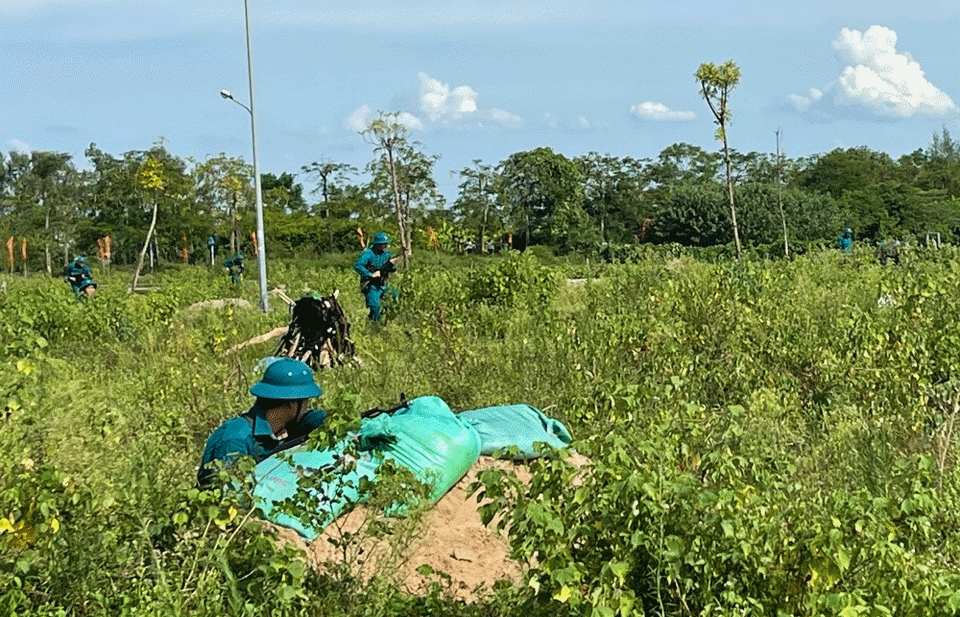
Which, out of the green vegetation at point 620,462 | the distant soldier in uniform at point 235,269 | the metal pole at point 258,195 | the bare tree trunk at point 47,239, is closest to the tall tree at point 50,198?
the bare tree trunk at point 47,239

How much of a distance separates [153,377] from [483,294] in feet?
17.0

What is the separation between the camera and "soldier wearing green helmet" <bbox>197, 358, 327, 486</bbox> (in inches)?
173

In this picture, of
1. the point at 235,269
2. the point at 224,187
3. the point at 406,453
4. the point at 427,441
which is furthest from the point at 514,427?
the point at 224,187

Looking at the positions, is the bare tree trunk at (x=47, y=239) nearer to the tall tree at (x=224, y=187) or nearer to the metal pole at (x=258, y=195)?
the tall tree at (x=224, y=187)

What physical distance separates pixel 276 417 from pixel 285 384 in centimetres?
18

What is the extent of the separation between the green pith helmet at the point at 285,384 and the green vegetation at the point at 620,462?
51 cm

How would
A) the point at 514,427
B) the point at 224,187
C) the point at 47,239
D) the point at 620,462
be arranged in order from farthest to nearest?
the point at 47,239
the point at 224,187
the point at 514,427
the point at 620,462

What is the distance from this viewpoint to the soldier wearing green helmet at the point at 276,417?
14.4ft

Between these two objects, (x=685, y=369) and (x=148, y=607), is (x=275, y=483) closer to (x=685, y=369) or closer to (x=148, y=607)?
(x=148, y=607)

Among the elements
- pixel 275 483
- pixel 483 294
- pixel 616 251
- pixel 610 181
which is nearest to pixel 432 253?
pixel 616 251

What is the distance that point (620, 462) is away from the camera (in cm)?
322

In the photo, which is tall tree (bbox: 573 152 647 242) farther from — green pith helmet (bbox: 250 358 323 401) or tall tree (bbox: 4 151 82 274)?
green pith helmet (bbox: 250 358 323 401)

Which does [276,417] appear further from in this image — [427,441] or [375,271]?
[375,271]

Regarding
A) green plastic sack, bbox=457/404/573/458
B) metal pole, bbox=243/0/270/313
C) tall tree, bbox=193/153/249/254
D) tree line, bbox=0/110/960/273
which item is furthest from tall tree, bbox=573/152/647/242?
green plastic sack, bbox=457/404/573/458
